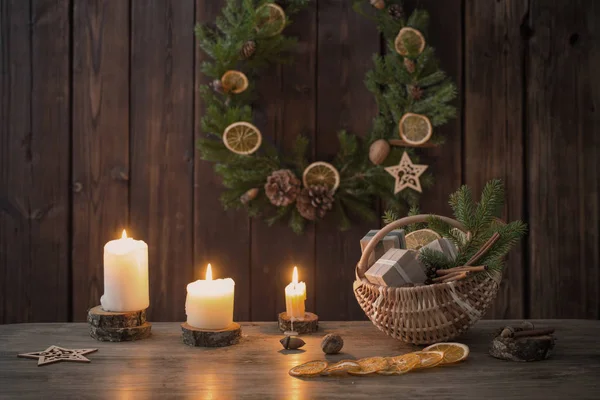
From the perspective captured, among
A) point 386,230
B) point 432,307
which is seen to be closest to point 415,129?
point 386,230

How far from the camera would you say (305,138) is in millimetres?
1814

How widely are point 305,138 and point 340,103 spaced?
177 mm

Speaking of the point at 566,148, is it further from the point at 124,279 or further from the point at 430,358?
the point at 124,279

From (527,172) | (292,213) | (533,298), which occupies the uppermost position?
(527,172)

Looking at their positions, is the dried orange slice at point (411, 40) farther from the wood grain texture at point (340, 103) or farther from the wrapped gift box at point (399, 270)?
the wrapped gift box at point (399, 270)

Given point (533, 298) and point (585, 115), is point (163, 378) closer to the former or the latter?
point (533, 298)

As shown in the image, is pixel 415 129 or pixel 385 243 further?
pixel 415 129

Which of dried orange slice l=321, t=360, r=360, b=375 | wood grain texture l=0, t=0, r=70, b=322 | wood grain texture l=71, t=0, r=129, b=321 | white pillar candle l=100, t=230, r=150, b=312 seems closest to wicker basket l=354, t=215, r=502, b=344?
dried orange slice l=321, t=360, r=360, b=375

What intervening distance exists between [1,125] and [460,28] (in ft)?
4.75

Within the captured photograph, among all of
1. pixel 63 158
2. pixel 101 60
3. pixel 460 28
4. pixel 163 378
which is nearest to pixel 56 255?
pixel 63 158

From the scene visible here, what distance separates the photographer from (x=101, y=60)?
6.21 ft

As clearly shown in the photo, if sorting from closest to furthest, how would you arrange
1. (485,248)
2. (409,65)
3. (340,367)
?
(340,367), (485,248), (409,65)

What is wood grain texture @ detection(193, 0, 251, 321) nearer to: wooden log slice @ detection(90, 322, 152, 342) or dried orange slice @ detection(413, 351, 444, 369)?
wooden log slice @ detection(90, 322, 152, 342)

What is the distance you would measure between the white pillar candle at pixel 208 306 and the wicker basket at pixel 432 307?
273 mm
